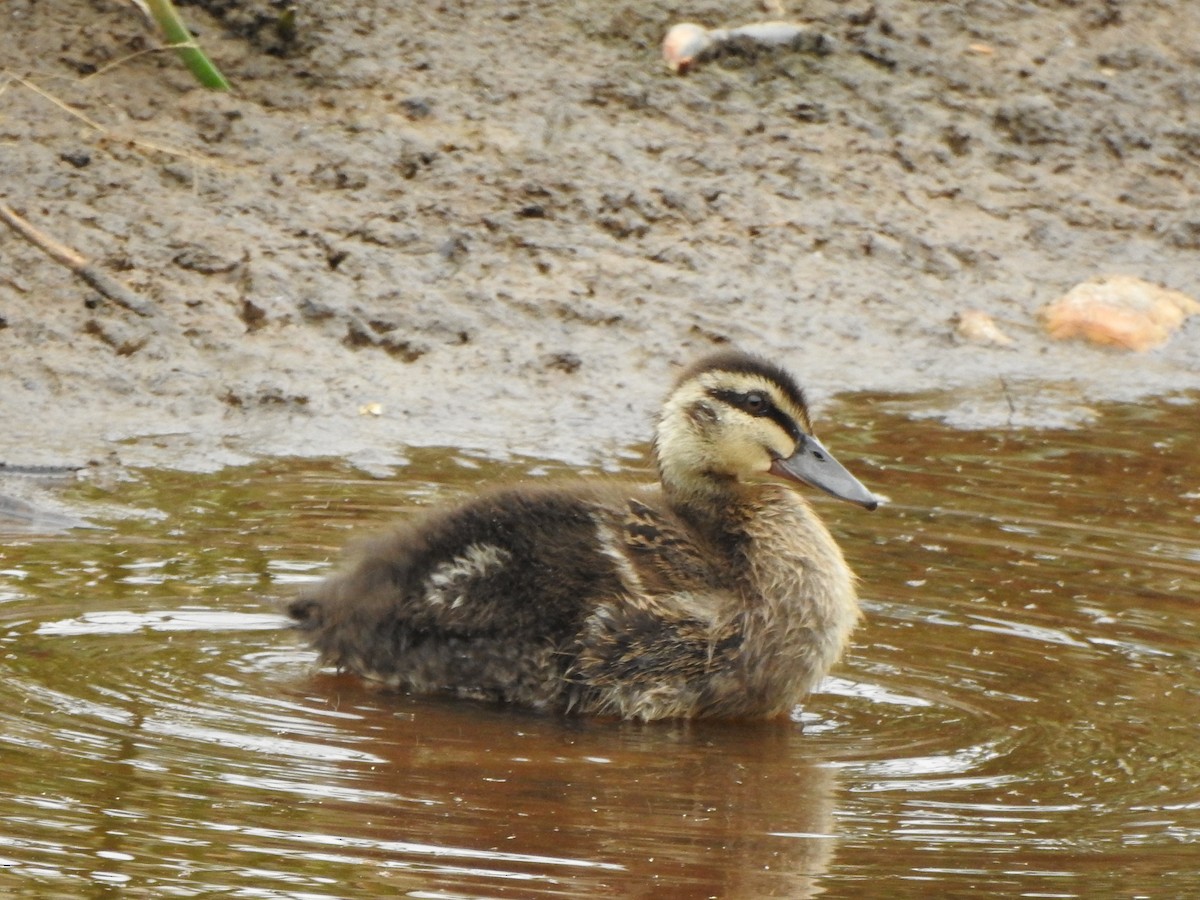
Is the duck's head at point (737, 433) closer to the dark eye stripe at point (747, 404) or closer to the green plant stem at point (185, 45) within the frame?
the dark eye stripe at point (747, 404)

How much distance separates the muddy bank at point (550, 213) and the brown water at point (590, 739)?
919 mm

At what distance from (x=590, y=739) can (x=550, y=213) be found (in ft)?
15.6

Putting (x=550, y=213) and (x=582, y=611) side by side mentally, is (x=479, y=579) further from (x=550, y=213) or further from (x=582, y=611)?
(x=550, y=213)

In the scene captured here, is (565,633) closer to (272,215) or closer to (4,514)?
(4,514)

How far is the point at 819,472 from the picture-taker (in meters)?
6.36

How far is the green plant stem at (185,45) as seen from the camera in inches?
373

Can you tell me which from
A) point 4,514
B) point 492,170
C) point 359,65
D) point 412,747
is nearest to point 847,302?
point 492,170

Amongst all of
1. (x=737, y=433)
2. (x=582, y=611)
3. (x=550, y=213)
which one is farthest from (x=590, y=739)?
(x=550, y=213)

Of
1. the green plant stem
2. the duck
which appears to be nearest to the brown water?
the duck

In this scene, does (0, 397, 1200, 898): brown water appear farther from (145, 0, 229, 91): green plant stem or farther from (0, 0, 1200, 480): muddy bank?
(145, 0, 229, 91): green plant stem

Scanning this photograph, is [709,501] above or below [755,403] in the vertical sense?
below

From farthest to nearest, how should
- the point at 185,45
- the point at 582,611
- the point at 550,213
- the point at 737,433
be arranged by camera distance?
the point at 550,213 < the point at 185,45 < the point at 737,433 < the point at 582,611

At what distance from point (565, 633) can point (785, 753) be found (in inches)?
27.4

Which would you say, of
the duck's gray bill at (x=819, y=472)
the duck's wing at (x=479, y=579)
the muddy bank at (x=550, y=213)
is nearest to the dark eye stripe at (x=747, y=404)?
the duck's gray bill at (x=819, y=472)
